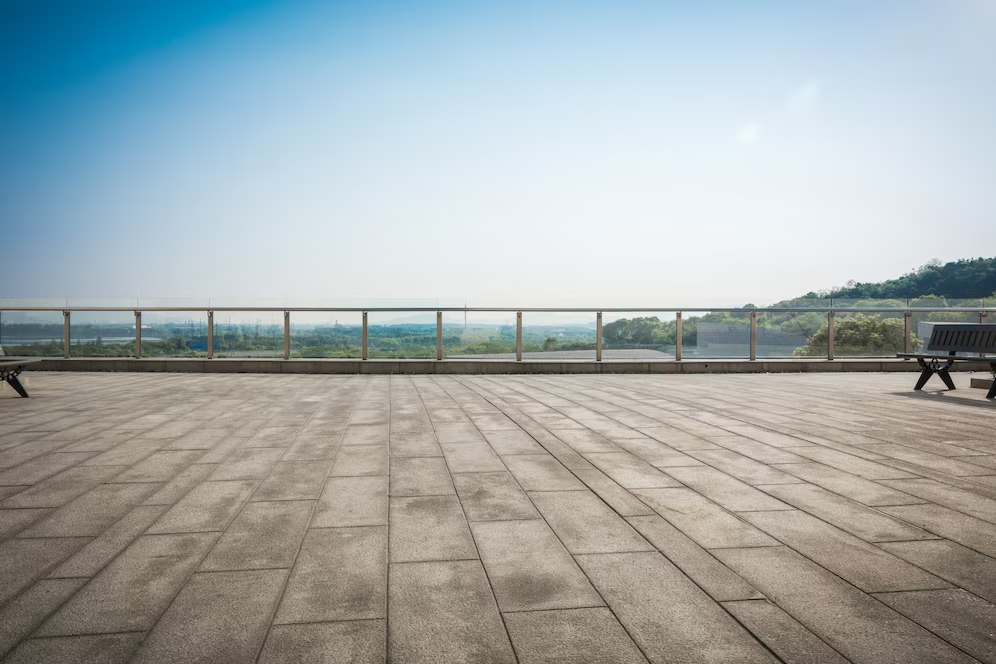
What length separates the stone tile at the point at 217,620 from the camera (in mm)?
1574

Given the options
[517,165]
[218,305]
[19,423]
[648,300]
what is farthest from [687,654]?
[517,165]

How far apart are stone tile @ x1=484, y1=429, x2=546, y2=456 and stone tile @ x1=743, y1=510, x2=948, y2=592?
1831 mm

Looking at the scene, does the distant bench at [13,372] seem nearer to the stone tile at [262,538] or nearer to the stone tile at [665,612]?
the stone tile at [262,538]

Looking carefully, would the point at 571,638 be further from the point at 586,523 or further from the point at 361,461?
the point at 361,461

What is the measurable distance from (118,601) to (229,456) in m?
2.32

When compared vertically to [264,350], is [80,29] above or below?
above

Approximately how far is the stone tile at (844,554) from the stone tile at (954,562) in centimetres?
7

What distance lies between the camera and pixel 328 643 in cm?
162

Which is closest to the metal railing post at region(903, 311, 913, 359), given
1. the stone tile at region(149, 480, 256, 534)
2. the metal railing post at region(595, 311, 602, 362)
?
the metal railing post at region(595, 311, 602, 362)

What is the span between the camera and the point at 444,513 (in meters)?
2.84

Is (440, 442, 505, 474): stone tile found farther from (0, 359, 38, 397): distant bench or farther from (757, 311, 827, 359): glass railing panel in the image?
(757, 311, 827, 359): glass railing panel

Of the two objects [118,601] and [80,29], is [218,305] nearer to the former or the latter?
[118,601]

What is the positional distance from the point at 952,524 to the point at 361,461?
355 centimetres

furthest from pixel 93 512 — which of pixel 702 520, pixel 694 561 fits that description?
pixel 702 520
